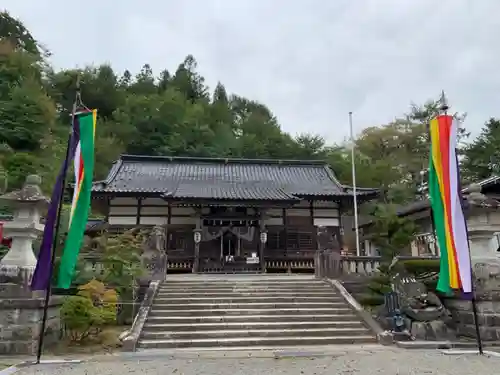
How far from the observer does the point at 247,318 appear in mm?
9656

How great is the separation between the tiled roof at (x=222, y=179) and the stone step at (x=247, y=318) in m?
8.04

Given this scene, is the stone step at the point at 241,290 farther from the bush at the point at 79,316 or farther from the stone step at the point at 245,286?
the bush at the point at 79,316

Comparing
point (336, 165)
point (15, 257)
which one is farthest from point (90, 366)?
point (336, 165)

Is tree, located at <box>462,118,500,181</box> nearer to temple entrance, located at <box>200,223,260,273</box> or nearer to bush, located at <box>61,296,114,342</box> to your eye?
temple entrance, located at <box>200,223,260,273</box>

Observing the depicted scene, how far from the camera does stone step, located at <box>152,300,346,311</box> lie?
10188mm

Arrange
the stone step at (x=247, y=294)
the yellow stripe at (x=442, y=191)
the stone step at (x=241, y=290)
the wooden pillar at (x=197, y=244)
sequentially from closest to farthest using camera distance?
the yellow stripe at (x=442, y=191)
the stone step at (x=247, y=294)
the stone step at (x=241, y=290)
the wooden pillar at (x=197, y=244)

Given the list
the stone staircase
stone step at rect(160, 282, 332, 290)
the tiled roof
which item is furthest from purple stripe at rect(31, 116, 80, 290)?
the tiled roof

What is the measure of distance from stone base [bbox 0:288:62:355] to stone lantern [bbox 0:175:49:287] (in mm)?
432

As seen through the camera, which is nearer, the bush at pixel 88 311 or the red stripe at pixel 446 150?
the red stripe at pixel 446 150

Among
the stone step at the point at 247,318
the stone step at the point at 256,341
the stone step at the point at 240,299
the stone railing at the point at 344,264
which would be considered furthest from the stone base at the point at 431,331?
the stone railing at the point at 344,264

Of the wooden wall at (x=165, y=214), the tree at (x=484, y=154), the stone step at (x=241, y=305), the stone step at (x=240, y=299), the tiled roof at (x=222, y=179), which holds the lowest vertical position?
the stone step at (x=241, y=305)

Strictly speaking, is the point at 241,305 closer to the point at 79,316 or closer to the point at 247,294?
the point at 247,294

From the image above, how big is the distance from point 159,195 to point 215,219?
311 centimetres

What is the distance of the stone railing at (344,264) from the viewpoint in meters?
12.7
